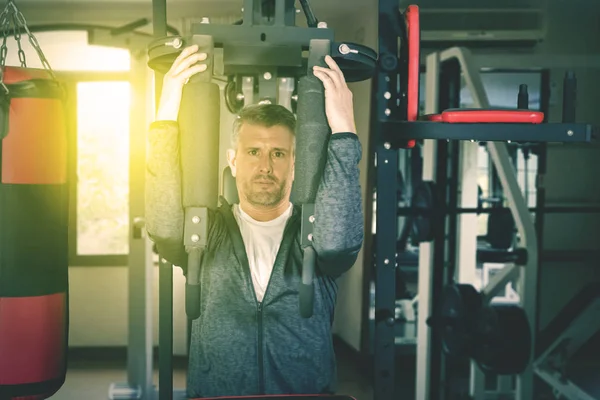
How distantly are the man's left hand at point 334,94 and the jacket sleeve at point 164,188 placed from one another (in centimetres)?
35

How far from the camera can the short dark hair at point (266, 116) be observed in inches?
58.4

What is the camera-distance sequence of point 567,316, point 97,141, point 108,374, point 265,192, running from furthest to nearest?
point 97,141 → point 108,374 → point 567,316 → point 265,192

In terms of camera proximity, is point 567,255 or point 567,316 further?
point 567,255

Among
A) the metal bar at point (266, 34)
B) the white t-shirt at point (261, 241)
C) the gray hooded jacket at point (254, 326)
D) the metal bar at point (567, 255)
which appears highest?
the metal bar at point (266, 34)

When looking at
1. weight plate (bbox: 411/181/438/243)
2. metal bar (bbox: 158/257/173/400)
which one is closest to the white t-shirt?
metal bar (bbox: 158/257/173/400)

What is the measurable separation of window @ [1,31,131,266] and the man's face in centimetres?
309

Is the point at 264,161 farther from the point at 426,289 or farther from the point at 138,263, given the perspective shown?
the point at 138,263

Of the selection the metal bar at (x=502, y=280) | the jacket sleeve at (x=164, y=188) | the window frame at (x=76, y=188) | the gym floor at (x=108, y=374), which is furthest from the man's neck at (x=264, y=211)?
the window frame at (x=76, y=188)

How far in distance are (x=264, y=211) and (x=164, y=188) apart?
36 centimetres

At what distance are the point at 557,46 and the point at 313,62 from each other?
3.68 meters

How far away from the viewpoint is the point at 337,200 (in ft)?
4.29

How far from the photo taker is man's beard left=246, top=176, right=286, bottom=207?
60.3 inches

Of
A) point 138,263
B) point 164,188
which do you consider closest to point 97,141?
point 138,263

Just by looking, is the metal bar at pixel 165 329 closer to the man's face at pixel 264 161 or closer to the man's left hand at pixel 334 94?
the man's face at pixel 264 161
